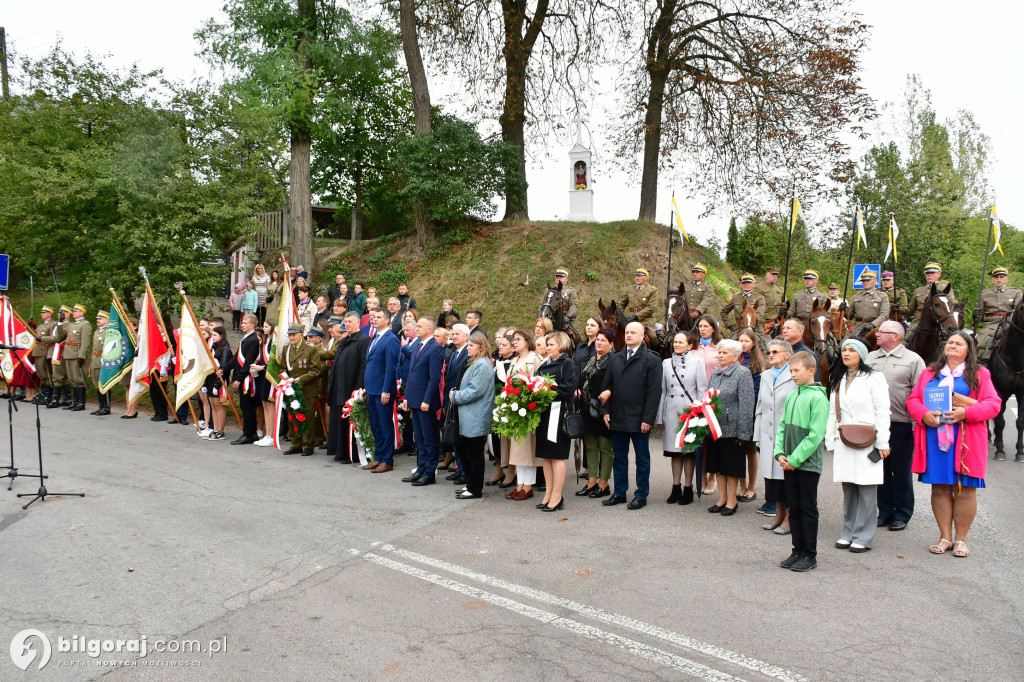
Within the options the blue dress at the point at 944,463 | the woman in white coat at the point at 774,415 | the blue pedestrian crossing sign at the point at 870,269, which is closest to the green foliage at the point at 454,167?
the blue pedestrian crossing sign at the point at 870,269

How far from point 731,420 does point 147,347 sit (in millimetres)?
10963

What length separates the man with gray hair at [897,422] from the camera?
6711 mm

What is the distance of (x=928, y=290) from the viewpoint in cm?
1186

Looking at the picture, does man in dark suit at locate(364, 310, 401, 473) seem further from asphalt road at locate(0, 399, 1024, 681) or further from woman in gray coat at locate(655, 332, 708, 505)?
woman in gray coat at locate(655, 332, 708, 505)

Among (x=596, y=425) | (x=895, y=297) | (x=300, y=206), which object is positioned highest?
(x=300, y=206)

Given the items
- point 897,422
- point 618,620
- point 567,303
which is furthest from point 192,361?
point 897,422

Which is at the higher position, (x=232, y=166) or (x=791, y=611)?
(x=232, y=166)

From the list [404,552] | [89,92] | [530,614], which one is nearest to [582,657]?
[530,614]

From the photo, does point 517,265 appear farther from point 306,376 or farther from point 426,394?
point 426,394

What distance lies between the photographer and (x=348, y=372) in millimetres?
10320

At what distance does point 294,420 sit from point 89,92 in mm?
12767

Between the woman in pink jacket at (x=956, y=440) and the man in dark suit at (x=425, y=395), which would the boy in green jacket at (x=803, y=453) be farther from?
the man in dark suit at (x=425, y=395)

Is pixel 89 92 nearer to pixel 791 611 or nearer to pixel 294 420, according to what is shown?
pixel 294 420

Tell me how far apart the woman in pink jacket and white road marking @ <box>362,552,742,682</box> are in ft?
10.3
